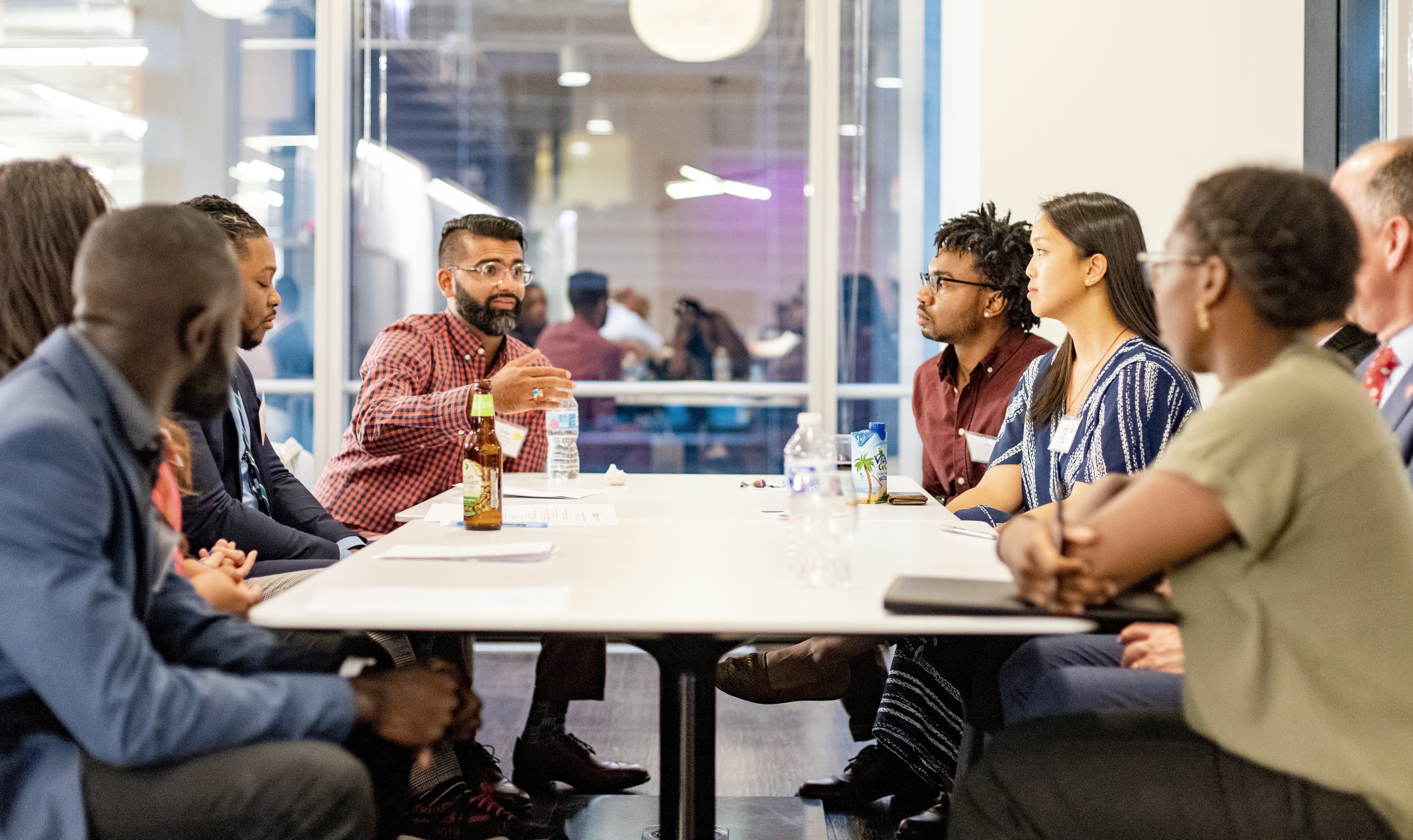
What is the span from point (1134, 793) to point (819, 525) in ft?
1.87

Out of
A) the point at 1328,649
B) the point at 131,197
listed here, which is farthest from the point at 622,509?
the point at 131,197

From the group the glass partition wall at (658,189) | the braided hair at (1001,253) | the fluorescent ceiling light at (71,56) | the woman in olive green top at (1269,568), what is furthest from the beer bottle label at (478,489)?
the fluorescent ceiling light at (71,56)

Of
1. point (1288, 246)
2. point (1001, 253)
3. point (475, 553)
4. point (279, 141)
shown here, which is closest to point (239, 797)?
point (475, 553)

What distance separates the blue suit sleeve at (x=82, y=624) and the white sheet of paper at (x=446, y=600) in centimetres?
20

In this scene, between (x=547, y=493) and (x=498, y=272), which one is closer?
(x=547, y=493)

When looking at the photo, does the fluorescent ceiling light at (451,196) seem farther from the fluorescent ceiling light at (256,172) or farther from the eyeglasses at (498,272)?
the eyeglasses at (498,272)

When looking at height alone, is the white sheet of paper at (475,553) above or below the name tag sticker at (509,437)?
below

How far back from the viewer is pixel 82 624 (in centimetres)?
114

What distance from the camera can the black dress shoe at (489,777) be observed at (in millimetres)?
2613

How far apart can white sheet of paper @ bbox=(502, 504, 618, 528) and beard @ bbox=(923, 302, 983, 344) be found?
1470 millimetres

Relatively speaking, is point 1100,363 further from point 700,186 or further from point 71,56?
point 71,56

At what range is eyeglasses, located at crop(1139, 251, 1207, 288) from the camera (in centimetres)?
136

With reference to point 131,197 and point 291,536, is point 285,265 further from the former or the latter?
point 291,536

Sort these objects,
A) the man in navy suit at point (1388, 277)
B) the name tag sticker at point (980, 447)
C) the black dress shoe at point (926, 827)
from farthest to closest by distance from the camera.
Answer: the name tag sticker at point (980, 447)
the black dress shoe at point (926, 827)
the man in navy suit at point (1388, 277)
